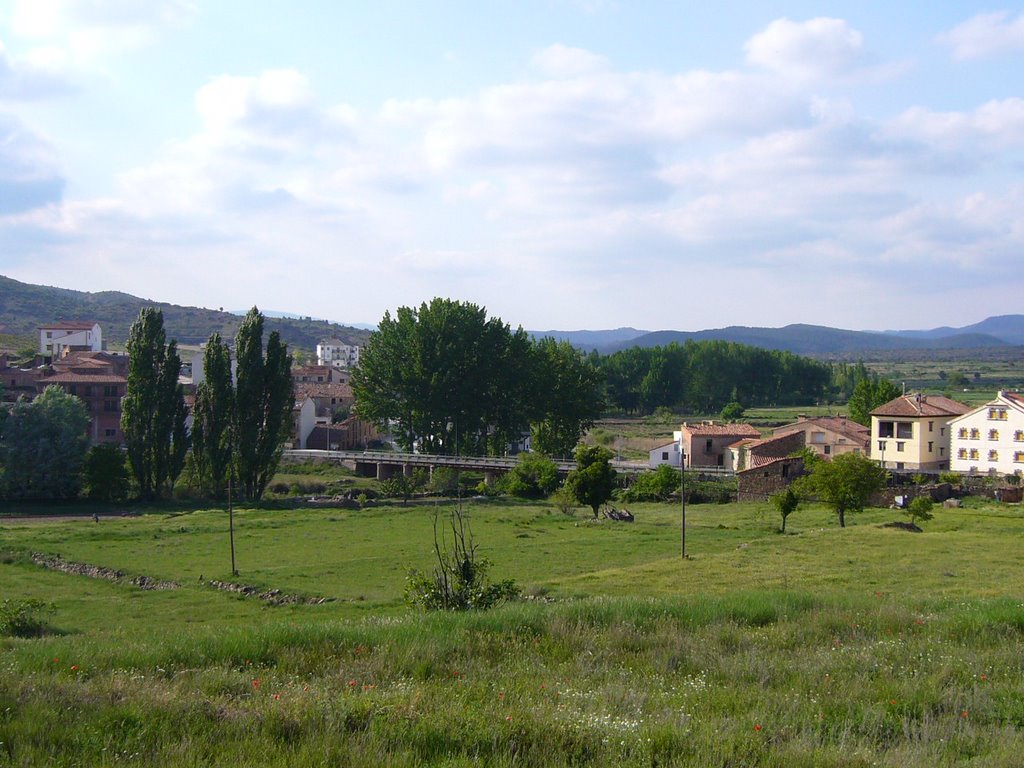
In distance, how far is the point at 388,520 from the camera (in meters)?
45.0

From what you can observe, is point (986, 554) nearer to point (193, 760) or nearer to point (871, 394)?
point (193, 760)

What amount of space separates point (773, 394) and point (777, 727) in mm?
131833

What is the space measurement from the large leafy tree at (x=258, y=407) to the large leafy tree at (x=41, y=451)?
939 cm

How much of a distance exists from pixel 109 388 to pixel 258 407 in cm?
2058

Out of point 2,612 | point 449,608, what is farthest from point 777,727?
point 2,612

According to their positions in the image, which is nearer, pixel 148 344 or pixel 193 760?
pixel 193 760

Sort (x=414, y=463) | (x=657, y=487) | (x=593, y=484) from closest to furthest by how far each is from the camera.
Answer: (x=593, y=484), (x=657, y=487), (x=414, y=463)

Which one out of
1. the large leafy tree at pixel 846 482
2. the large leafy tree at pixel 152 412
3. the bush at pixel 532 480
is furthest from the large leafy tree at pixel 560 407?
the large leafy tree at pixel 846 482

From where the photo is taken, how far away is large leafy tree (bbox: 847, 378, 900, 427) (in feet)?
246

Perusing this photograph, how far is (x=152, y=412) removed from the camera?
5162 cm

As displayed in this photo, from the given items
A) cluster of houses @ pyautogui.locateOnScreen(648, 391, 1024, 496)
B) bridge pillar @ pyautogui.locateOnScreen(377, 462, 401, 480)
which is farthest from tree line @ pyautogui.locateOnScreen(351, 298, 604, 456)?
cluster of houses @ pyautogui.locateOnScreen(648, 391, 1024, 496)

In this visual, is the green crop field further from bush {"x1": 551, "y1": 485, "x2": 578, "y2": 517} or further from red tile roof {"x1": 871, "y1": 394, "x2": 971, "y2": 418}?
red tile roof {"x1": 871, "y1": 394, "x2": 971, "y2": 418}

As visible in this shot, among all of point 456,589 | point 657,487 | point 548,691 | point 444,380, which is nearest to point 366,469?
point 444,380

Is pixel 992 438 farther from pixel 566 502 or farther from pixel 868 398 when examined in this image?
pixel 566 502
